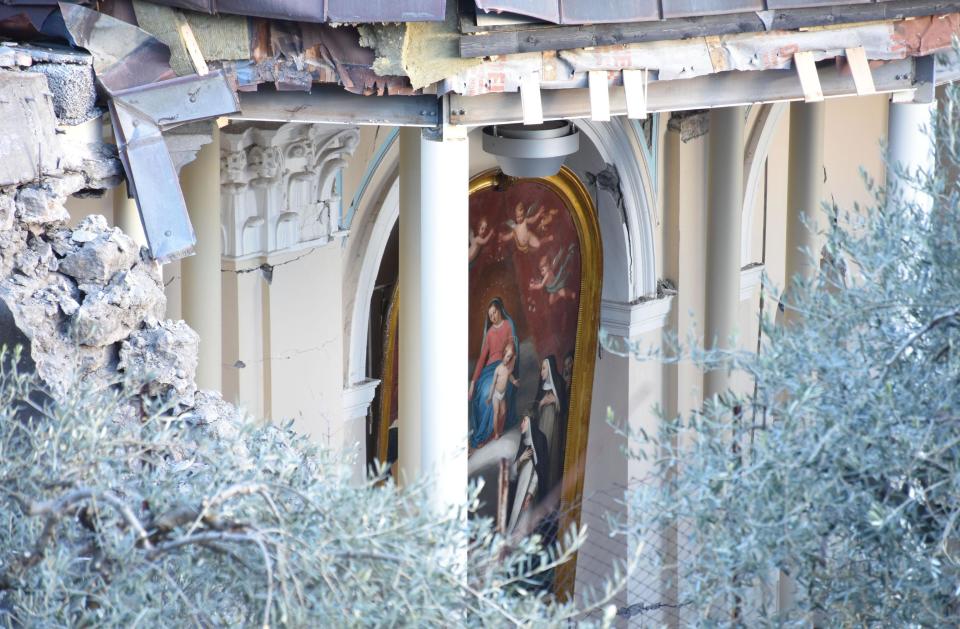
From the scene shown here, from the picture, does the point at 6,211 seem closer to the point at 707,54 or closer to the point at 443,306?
the point at 443,306

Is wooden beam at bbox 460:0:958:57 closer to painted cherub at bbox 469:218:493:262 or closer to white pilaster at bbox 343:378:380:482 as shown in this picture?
white pilaster at bbox 343:378:380:482

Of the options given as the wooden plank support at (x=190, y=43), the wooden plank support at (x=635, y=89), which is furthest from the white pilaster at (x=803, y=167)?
the wooden plank support at (x=190, y=43)

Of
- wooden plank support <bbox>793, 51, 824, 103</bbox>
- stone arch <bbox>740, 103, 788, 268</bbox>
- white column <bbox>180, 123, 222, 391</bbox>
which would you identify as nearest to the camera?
wooden plank support <bbox>793, 51, 824, 103</bbox>

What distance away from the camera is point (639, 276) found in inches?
403

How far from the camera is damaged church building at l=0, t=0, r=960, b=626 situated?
4.49 m

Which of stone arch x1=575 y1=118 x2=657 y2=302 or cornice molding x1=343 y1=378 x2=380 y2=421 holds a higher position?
stone arch x1=575 y1=118 x2=657 y2=302

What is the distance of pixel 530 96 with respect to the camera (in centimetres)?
573

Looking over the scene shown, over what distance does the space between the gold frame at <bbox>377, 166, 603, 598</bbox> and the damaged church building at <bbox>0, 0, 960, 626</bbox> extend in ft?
0.07

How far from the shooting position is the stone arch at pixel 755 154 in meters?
11.2

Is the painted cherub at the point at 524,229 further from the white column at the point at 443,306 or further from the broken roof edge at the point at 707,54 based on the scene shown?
the broken roof edge at the point at 707,54

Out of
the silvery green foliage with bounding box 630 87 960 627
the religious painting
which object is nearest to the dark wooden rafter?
the silvery green foliage with bounding box 630 87 960 627

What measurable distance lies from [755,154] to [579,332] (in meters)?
2.12

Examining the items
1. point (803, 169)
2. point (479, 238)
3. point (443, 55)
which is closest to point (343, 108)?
point (443, 55)

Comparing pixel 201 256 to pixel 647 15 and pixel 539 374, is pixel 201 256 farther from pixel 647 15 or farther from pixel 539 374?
pixel 539 374
